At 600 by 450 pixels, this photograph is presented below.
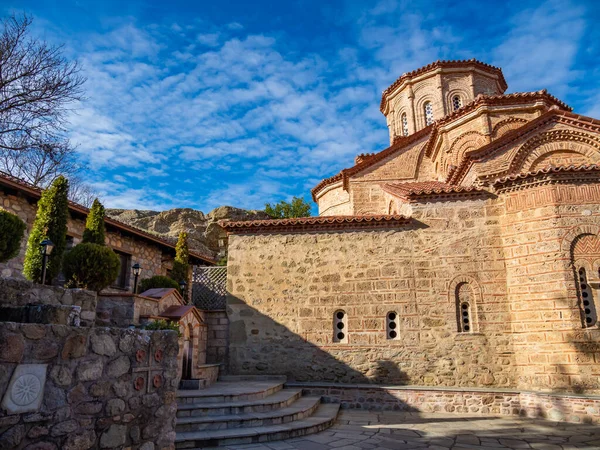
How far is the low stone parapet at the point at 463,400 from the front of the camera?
24.2 ft

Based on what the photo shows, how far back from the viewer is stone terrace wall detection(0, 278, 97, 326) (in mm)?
4199

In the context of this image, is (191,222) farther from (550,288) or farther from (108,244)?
(550,288)

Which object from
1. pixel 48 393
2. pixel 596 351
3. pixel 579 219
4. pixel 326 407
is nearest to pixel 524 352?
pixel 596 351

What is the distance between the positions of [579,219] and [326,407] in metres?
6.13

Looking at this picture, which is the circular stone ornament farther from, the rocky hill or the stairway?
the rocky hill

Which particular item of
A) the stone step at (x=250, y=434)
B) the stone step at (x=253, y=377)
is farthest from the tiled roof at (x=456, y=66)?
the stone step at (x=250, y=434)

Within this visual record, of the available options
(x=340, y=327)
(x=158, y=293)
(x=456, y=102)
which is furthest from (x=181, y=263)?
(x=456, y=102)

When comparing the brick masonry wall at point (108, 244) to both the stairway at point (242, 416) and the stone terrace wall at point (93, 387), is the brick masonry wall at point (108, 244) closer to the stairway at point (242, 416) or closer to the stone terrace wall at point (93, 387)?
the stairway at point (242, 416)

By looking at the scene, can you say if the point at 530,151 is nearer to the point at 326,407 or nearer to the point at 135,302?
the point at 326,407

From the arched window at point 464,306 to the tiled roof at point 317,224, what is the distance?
73.6 inches

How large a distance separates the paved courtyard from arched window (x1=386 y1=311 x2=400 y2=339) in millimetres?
1740

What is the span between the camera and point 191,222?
23406 millimetres

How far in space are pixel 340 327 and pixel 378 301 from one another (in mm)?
1035

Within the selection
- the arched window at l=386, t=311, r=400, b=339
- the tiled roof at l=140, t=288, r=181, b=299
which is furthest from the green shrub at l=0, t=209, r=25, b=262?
the arched window at l=386, t=311, r=400, b=339
